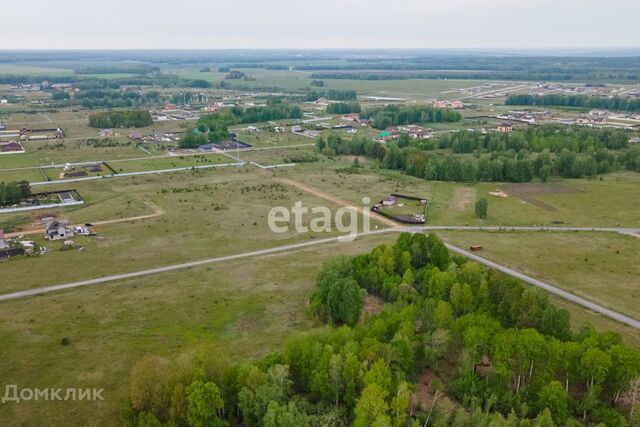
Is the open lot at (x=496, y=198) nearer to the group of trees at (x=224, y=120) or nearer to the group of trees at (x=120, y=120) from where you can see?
the group of trees at (x=224, y=120)

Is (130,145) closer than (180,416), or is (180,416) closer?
(180,416)

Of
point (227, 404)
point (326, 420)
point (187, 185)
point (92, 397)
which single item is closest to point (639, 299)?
point (326, 420)

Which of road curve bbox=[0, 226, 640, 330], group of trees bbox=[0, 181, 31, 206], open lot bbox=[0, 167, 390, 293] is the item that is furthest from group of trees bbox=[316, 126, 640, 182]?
group of trees bbox=[0, 181, 31, 206]

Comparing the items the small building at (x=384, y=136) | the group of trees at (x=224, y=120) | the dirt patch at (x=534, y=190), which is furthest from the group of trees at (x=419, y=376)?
the group of trees at (x=224, y=120)

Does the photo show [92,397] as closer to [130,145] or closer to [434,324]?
[434,324]

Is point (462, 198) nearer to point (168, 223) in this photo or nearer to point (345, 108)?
point (168, 223)

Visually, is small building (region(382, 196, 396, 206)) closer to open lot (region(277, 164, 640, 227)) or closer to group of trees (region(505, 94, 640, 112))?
open lot (region(277, 164, 640, 227))
